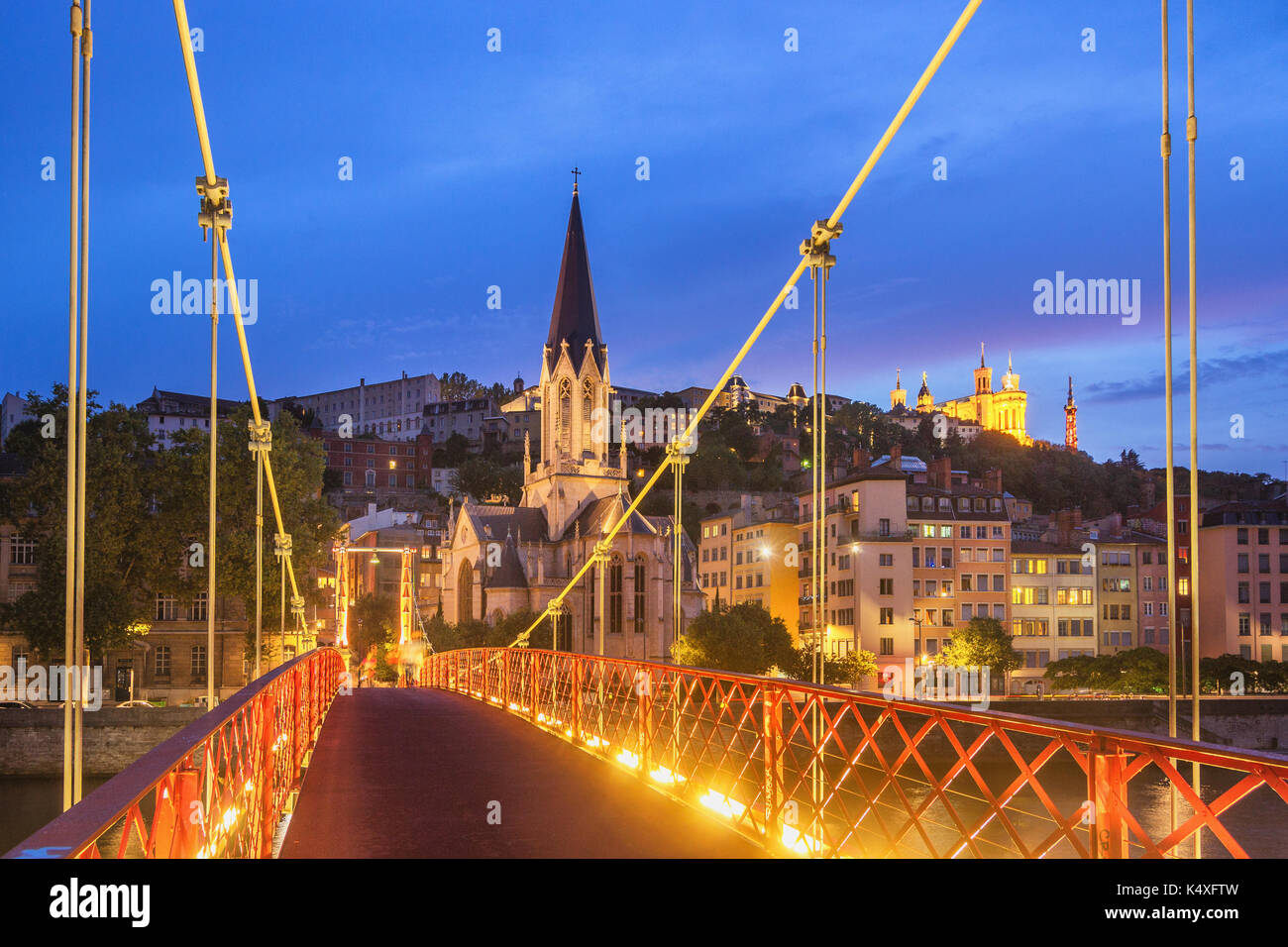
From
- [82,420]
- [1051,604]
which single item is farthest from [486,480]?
[82,420]

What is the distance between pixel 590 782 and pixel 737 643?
42969mm

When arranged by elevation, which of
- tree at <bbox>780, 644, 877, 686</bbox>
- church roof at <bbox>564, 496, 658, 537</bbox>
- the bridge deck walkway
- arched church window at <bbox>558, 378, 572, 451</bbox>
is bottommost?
tree at <bbox>780, 644, 877, 686</bbox>

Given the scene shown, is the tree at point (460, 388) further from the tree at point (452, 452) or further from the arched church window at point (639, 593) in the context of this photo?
the arched church window at point (639, 593)

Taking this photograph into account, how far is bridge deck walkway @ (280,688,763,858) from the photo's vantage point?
812cm

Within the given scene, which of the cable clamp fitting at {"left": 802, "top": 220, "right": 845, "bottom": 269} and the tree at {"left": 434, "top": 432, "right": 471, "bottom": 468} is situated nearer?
the cable clamp fitting at {"left": 802, "top": 220, "right": 845, "bottom": 269}

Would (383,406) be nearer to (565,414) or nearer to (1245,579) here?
(565,414)

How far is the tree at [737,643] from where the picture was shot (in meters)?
53.8

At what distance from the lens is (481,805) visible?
991 cm

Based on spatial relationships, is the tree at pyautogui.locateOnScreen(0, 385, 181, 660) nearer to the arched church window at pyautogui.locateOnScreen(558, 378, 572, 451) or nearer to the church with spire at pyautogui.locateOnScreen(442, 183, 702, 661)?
the church with spire at pyautogui.locateOnScreen(442, 183, 702, 661)

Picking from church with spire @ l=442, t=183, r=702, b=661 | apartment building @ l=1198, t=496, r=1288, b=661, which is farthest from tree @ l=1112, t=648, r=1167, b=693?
church with spire @ l=442, t=183, r=702, b=661

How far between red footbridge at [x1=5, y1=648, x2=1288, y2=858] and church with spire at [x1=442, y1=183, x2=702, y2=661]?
5287 centimetres

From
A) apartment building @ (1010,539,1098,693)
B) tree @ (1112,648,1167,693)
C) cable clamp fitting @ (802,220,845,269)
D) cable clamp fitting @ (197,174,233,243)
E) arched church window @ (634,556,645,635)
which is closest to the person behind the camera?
cable clamp fitting @ (802,220,845,269)

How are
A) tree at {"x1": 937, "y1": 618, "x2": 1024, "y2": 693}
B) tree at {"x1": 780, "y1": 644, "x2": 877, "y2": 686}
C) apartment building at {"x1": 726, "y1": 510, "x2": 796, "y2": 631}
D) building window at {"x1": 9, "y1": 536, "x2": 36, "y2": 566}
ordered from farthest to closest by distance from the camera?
apartment building at {"x1": 726, "y1": 510, "x2": 796, "y2": 631}
tree at {"x1": 937, "y1": 618, "x2": 1024, "y2": 693}
tree at {"x1": 780, "y1": 644, "x2": 877, "y2": 686}
building window at {"x1": 9, "y1": 536, "x2": 36, "y2": 566}
